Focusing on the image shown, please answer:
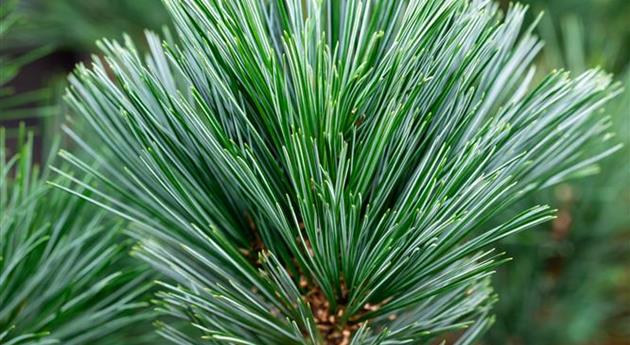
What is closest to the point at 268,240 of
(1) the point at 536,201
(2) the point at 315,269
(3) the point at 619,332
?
(2) the point at 315,269

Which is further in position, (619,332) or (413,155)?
(619,332)

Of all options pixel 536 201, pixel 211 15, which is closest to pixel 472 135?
pixel 211 15

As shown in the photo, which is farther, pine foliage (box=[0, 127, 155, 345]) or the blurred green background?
the blurred green background

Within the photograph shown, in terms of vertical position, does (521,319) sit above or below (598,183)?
below

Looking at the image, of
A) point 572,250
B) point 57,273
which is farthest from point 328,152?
point 572,250

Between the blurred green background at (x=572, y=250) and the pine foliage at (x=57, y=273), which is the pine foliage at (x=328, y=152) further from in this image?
the blurred green background at (x=572, y=250)

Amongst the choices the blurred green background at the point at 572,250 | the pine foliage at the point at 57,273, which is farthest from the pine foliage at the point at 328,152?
the blurred green background at the point at 572,250

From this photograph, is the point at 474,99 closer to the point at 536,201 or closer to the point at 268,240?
the point at 268,240

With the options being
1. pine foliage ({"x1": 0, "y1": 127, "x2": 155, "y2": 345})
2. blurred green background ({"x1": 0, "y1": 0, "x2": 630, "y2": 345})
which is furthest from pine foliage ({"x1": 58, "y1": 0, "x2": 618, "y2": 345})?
A: blurred green background ({"x1": 0, "y1": 0, "x2": 630, "y2": 345})

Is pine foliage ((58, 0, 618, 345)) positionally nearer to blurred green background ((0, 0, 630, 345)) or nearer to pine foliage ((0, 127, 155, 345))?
pine foliage ((0, 127, 155, 345))
